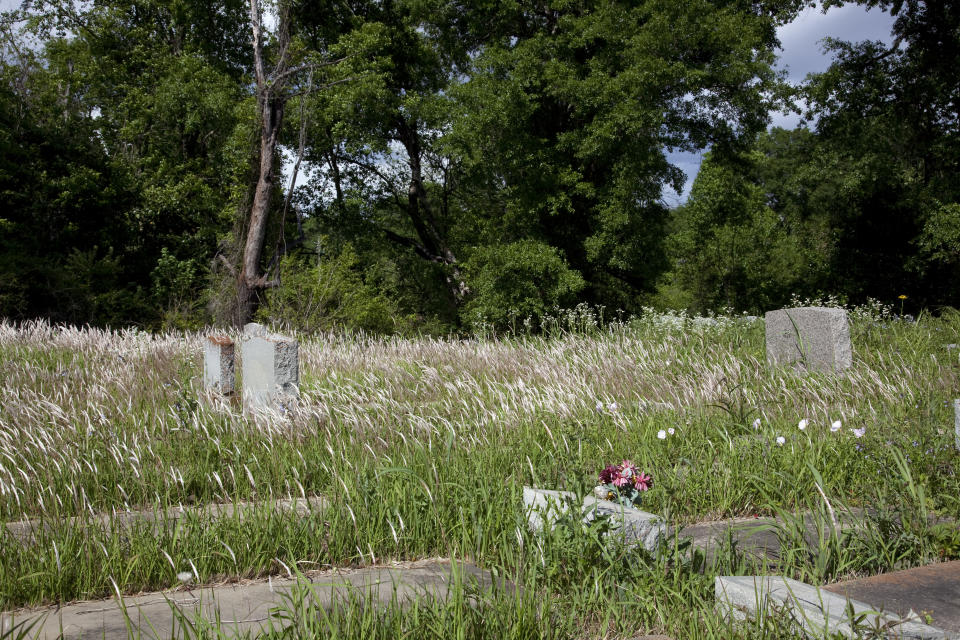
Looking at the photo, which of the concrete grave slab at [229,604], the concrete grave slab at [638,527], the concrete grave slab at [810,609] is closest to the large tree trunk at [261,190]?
the concrete grave slab at [229,604]

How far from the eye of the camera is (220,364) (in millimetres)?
5945

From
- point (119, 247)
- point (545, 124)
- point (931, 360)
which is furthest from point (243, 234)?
point (931, 360)

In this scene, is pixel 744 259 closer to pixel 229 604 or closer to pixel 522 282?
pixel 522 282

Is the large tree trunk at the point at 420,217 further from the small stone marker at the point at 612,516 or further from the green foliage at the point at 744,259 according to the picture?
the small stone marker at the point at 612,516

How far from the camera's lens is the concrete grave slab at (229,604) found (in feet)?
7.02

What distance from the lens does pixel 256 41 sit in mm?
14734

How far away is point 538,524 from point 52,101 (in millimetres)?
22966

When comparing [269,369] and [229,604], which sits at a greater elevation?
[269,369]

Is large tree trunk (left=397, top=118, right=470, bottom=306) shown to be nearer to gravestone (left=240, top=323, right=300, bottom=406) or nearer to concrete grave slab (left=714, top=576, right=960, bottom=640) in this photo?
gravestone (left=240, top=323, right=300, bottom=406)

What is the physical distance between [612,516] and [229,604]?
4.93 ft

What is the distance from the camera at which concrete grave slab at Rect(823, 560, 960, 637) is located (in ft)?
7.20

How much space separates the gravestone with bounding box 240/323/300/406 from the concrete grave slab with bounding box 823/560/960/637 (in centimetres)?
431

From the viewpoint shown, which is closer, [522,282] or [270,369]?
[270,369]

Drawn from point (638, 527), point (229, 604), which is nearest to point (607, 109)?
point (638, 527)
